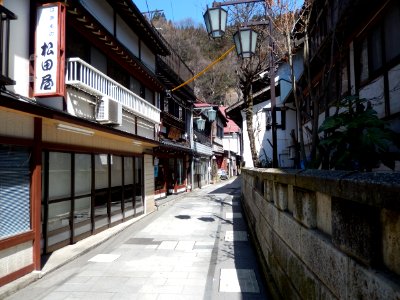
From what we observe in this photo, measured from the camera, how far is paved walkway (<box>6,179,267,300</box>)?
6.89 meters

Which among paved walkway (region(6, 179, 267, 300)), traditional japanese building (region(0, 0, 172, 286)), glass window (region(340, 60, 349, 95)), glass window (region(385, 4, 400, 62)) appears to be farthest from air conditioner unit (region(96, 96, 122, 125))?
glass window (region(385, 4, 400, 62))

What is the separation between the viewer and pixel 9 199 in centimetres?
724

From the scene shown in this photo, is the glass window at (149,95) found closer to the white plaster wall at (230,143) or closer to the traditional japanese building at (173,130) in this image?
the traditional japanese building at (173,130)

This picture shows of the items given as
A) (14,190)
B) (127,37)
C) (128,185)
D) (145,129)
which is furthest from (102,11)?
(14,190)

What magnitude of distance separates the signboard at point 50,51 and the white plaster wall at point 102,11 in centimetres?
351

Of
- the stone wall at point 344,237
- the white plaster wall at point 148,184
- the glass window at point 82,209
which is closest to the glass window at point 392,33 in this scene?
the stone wall at point 344,237

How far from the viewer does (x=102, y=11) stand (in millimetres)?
12633

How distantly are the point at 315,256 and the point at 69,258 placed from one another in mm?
7409

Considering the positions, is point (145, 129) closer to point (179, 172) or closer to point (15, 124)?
point (15, 124)

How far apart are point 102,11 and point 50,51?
5469 millimetres

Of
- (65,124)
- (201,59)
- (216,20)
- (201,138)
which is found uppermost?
(201,59)

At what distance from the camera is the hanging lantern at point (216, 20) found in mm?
9078

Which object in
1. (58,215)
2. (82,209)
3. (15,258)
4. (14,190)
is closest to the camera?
(15,258)

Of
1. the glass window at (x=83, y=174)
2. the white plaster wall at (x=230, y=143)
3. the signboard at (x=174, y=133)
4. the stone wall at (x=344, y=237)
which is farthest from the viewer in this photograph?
the white plaster wall at (x=230, y=143)
